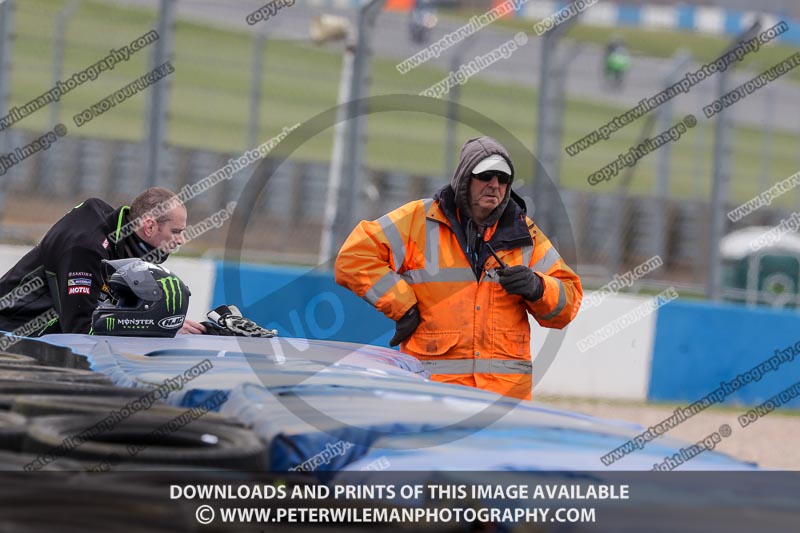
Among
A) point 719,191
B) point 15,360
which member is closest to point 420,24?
point 719,191

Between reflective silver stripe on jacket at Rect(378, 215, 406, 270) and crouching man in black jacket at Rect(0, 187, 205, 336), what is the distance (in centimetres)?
93

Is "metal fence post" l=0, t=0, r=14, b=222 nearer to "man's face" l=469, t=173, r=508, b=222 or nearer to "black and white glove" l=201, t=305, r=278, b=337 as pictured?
"black and white glove" l=201, t=305, r=278, b=337

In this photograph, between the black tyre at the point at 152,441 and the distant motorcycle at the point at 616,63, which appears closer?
the black tyre at the point at 152,441

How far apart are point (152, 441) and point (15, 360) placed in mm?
1444

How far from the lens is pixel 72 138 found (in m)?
11.3

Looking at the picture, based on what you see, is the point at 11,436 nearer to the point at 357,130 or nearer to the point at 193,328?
the point at 193,328

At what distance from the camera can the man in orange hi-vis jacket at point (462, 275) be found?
15.8 feet

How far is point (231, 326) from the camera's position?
4.98m

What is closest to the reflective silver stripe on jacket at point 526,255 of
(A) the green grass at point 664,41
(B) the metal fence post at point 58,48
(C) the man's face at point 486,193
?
(C) the man's face at point 486,193

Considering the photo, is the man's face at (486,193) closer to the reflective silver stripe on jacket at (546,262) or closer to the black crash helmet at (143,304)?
the reflective silver stripe on jacket at (546,262)

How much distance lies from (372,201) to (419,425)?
9141 millimetres

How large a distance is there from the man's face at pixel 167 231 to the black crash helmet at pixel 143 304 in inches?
25.2

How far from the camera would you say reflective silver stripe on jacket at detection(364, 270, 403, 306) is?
15.8ft

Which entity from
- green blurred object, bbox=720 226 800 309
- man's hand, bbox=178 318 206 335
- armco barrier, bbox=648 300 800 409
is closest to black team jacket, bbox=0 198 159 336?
man's hand, bbox=178 318 206 335
